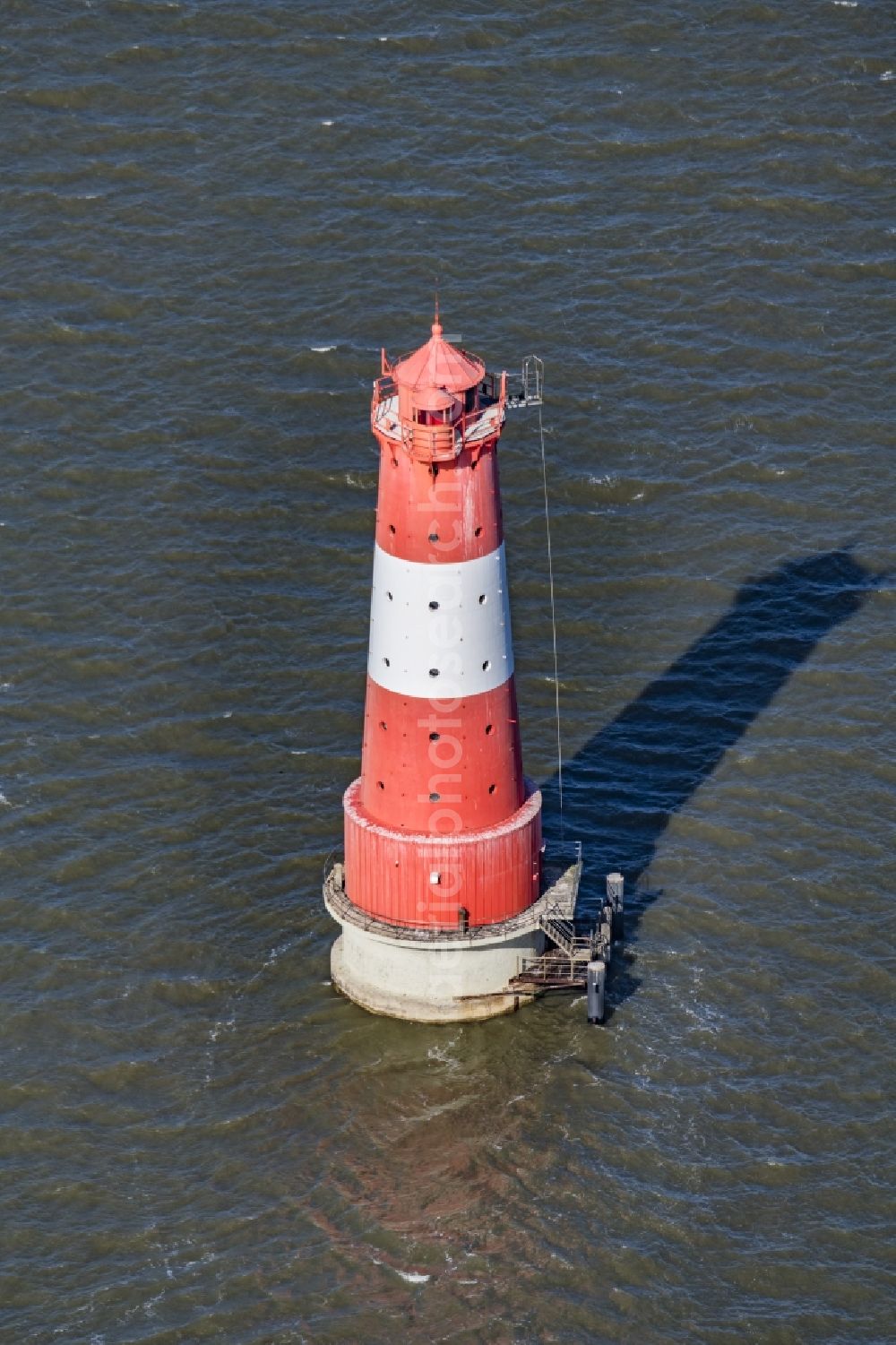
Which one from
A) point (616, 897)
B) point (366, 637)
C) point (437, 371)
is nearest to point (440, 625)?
point (437, 371)

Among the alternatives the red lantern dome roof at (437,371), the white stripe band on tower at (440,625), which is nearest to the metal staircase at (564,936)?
the white stripe band on tower at (440,625)

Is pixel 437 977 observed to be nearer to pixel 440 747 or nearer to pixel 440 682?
pixel 440 747

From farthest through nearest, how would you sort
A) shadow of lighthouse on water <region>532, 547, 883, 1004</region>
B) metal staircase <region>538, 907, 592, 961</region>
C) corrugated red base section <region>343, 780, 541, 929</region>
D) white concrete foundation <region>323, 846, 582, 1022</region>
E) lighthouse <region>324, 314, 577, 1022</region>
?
shadow of lighthouse on water <region>532, 547, 883, 1004</region>, metal staircase <region>538, 907, 592, 961</region>, white concrete foundation <region>323, 846, 582, 1022</region>, corrugated red base section <region>343, 780, 541, 929</region>, lighthouse <region>324, 314, 577, 1022</region>

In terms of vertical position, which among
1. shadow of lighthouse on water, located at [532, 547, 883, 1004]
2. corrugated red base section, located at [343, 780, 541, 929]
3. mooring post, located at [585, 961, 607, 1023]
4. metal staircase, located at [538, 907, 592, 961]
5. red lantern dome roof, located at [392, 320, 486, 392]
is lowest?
mooring post, located at [585, 961, 607, 1023]

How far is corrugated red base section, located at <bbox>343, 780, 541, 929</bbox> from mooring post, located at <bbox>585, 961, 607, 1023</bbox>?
340 cm

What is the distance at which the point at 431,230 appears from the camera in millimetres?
142750

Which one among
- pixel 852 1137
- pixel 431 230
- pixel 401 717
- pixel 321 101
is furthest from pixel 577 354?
pixel 852 1137

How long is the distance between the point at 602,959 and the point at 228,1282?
1779cm

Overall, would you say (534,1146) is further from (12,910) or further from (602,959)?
(12,910)

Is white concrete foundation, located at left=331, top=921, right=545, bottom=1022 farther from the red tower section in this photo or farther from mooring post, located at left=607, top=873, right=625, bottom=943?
mooring post, located at left=607, top=873, right=625, bottom=943

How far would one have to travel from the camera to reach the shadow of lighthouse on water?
4564 inches

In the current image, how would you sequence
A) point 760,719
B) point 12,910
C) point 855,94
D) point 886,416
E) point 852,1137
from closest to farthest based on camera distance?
point 852,1137 → point 12,910 → point 760,719 → point 886,416 → point 855,94

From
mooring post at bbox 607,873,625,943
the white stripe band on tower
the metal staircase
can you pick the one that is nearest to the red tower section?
the white stripe band on tower

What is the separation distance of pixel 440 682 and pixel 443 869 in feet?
21.7
